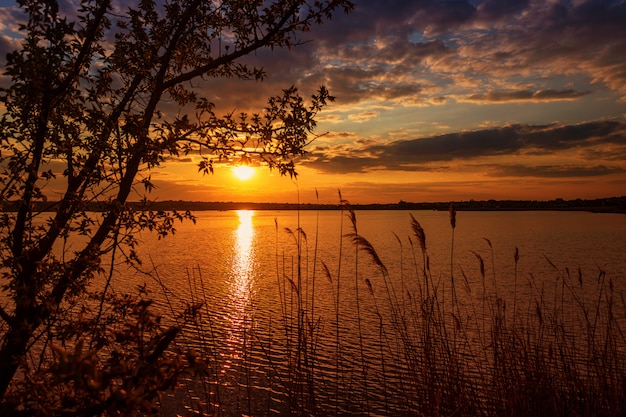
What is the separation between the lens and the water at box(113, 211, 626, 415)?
9906 millimetres

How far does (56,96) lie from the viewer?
16.1ft

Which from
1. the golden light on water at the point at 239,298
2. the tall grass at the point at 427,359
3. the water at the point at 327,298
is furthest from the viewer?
the golden light on water at the point at 239,298

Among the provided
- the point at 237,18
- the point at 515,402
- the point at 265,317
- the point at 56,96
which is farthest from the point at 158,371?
the point at 265,317

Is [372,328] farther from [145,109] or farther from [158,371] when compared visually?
[158,371]

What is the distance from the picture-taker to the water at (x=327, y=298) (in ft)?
32.5

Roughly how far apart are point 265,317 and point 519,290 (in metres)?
12.2

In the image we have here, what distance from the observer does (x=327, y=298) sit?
840 inches

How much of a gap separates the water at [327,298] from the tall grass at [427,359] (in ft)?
0.27

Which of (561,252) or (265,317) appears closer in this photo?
(265,317)

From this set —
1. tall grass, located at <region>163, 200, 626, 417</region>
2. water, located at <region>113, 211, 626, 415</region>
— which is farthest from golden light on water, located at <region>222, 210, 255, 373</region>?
tall grass, located at <region>163, 200, 626, 417</region>

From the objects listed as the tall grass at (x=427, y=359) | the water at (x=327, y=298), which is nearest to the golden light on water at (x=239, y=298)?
the water at (x=327, y=298)

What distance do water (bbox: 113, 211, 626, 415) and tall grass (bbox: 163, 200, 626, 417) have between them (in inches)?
3.2

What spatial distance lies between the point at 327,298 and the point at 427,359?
1438 cm

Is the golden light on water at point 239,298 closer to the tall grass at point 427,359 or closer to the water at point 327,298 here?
the water at point 327,298
